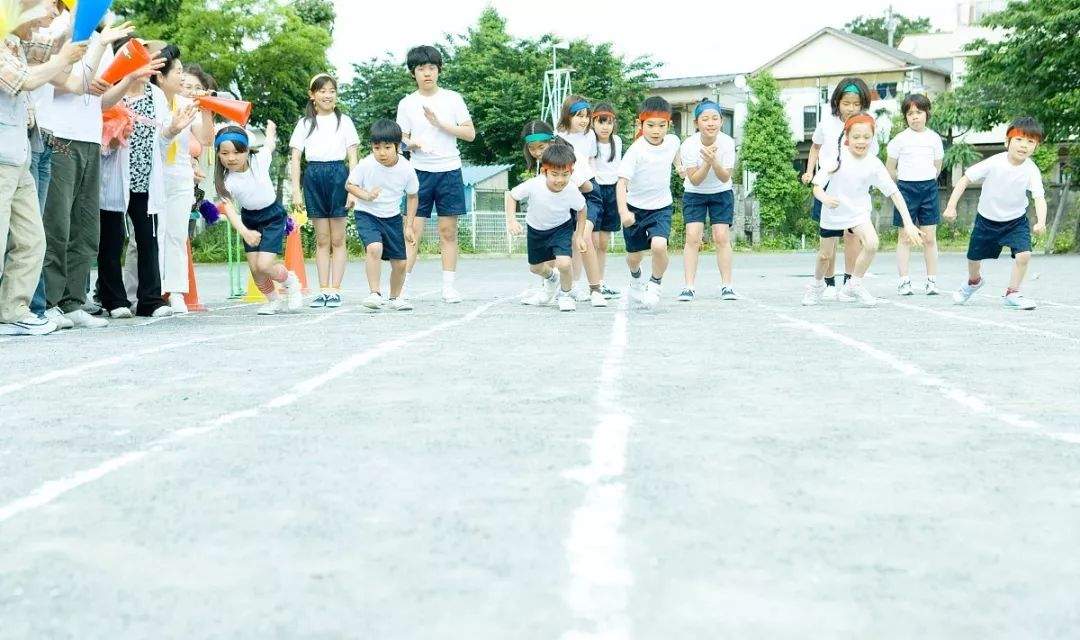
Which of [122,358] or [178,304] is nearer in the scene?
[122,358]

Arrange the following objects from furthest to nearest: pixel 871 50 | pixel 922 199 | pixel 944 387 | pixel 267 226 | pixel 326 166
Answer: pixel 871 50, pixel 922 199, pixel 326 166, pixel 267 226, pixel 944 387

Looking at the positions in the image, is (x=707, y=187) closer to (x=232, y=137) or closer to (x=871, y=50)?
(x=232, y=137)

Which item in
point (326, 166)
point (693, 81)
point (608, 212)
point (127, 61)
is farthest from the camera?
point (693, 81)

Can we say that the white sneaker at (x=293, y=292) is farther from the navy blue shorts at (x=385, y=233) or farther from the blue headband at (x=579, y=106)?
the blue headband at (x=579, y=106)

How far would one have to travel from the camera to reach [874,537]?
2.81 m

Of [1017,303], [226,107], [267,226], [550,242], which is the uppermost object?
[226,107]

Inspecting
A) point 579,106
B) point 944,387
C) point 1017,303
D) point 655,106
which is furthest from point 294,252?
point 944,387

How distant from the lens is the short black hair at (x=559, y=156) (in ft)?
31.5

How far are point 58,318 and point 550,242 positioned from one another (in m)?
3.53

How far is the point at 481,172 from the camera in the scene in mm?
46938

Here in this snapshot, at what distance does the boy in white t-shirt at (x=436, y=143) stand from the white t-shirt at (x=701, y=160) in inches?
69.1

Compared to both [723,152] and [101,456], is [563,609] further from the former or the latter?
[723,152]

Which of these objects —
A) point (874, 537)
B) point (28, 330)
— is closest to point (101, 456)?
point (874, 537)

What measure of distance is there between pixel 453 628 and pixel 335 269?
8.94 metres
